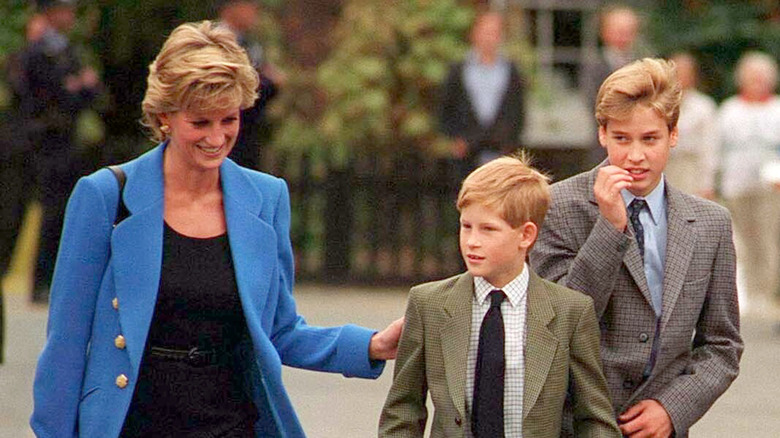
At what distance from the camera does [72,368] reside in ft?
13.6

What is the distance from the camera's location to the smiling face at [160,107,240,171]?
4184mm

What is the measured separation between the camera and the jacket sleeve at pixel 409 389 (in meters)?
4.12

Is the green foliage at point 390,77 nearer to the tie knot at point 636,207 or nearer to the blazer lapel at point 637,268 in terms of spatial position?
the tie knot at point 636,207

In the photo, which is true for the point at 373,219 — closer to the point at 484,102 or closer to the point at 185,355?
the point at 484,102

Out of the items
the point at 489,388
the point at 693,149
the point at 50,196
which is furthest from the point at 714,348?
the point at 693,149

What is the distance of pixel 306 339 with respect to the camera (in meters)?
4.53

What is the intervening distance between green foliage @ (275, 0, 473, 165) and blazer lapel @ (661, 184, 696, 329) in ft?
35.1

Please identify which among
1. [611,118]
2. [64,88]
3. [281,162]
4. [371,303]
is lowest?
[371,303]

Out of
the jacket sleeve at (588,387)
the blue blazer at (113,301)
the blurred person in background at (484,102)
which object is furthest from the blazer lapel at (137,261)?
the blurred person in background at (484,102)

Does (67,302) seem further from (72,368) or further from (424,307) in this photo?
(424,307)

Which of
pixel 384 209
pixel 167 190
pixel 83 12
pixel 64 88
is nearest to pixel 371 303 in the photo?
pixel 384 209

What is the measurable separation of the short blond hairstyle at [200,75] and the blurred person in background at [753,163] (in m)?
8.72

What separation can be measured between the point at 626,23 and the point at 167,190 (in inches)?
303

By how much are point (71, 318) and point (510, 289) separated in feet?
3.57
